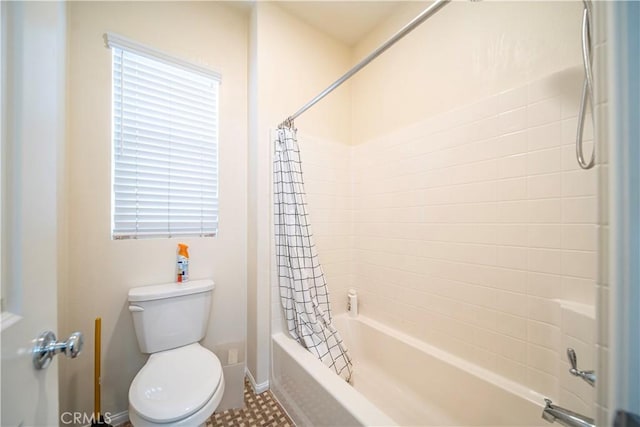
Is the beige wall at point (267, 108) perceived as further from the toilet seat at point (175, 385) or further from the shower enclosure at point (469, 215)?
the toilet seat at point (175, 385)

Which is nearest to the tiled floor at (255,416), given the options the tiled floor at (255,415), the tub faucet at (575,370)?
the tiled floor at (255,415)

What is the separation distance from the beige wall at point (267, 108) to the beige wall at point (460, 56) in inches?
17.3

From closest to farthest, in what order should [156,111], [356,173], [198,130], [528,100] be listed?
1. [528,100]
2. [156,111]
3. [198,130]
4. [356,173]

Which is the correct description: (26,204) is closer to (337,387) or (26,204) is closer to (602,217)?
(602,217)

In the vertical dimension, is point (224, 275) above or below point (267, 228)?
below

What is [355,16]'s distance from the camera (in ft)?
5.64

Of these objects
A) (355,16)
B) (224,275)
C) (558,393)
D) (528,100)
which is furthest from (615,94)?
(355,16)

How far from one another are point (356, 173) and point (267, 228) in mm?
864

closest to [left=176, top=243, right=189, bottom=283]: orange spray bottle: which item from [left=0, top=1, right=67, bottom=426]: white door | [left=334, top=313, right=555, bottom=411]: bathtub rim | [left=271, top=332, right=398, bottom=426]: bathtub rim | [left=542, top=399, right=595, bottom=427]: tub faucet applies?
[left=271, top=332, right=398, bottom=426]: bathtub rim

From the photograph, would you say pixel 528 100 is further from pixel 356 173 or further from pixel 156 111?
pixel 156 111

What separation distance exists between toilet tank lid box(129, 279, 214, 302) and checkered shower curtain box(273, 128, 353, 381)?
46 cm

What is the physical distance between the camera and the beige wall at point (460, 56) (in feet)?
3.30

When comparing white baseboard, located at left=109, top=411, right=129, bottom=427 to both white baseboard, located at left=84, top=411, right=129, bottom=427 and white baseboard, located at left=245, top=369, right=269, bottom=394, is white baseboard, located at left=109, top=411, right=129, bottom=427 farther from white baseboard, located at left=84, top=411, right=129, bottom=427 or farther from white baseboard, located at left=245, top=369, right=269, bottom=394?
white baseboard, located at left=245, top=369, right=269, bottom=394

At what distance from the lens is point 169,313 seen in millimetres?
1254
